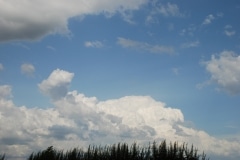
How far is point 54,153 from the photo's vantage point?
349 ft

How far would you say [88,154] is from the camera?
9369 cm

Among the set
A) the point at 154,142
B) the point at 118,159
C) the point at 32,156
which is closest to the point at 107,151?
the point at 118,159

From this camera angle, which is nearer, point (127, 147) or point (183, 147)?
→ point (183, 147)

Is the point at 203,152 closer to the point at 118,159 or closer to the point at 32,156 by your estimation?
the point at 118,159

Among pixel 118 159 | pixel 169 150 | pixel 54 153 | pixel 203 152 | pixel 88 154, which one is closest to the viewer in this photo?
pixel 203 152

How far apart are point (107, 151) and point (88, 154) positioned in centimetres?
896

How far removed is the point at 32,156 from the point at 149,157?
187 ft

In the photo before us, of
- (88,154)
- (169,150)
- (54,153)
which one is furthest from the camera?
(54,153)

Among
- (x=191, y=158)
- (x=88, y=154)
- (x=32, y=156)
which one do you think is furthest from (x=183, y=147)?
(x=32, y=156)

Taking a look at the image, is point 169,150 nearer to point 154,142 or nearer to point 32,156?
point 154,142

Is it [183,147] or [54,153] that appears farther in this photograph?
[54,153]

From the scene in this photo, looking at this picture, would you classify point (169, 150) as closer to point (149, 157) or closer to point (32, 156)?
point (149, 157)

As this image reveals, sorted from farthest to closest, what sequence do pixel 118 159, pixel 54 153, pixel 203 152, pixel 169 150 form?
pixel 54 153 < pixel 118 159 < pixel 169 150 < pixel 203 152

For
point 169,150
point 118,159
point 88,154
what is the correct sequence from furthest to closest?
point 88,154 < point 118,159 < point 169,150
